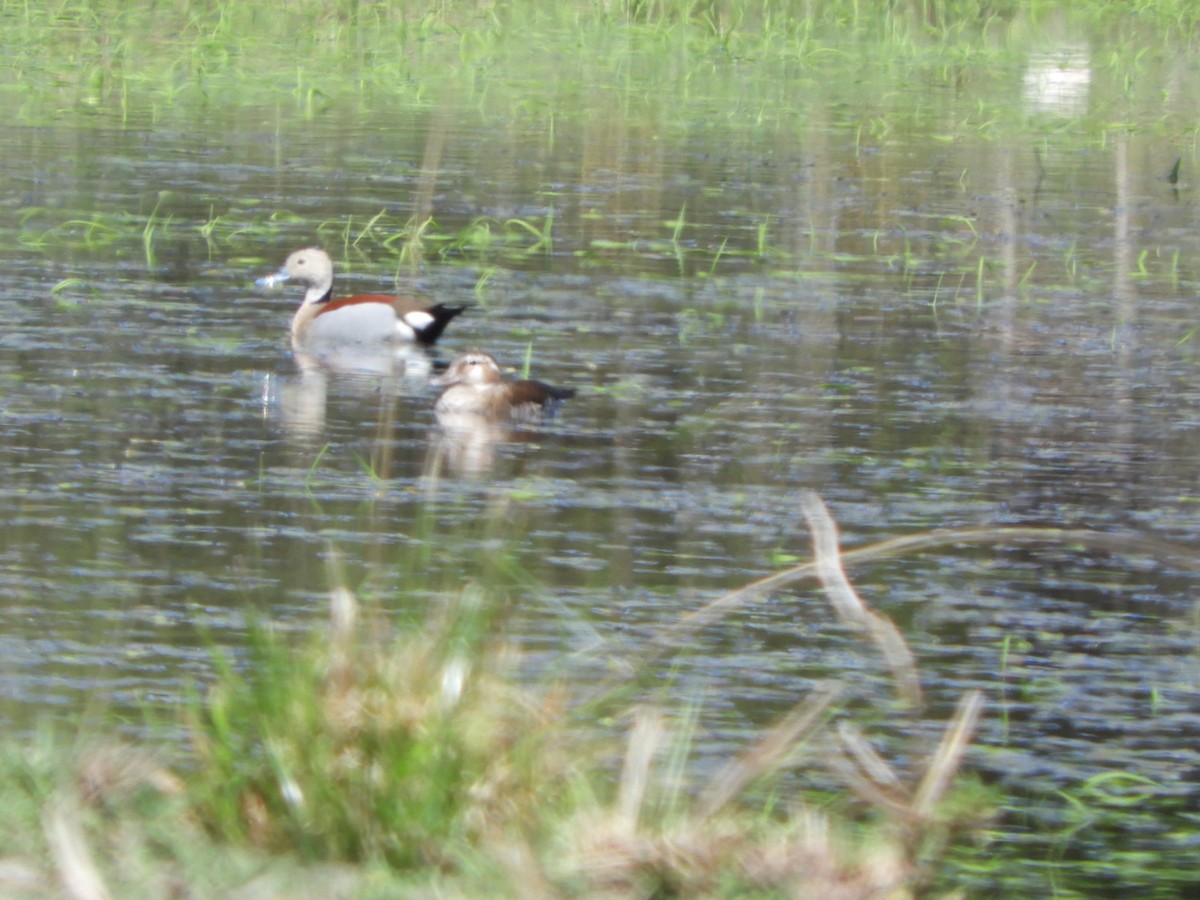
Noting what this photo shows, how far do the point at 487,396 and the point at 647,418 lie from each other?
66 cm

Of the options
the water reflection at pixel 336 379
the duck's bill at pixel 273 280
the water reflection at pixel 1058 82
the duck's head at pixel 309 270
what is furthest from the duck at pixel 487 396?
the water reflection at pixel 1058 82

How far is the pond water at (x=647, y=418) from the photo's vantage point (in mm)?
6344

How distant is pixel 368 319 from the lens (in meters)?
11.5

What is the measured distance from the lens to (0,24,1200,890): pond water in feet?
20.8

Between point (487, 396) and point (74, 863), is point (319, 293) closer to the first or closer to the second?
point (487, 396)

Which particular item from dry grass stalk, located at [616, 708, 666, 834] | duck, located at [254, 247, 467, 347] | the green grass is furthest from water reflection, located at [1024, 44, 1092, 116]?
A: dry grass stalk, located at [616, 708, 666, 834]

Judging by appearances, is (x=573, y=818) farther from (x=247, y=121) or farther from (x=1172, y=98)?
(x=1172, y=98)

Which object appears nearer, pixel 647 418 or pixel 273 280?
pixel 647 418

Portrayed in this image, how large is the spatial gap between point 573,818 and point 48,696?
2.14 m

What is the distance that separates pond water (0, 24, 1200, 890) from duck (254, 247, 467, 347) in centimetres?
15

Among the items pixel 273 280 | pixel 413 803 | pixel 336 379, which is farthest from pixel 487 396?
pixel 413 803

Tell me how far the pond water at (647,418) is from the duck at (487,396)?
0.14m

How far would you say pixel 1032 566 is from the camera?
761 cm

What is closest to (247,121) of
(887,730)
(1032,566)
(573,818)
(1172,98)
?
(1172,98)
